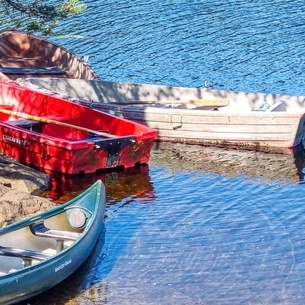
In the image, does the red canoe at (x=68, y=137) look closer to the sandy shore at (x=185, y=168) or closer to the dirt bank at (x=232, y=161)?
the sandy shore at (x=185, y=168)

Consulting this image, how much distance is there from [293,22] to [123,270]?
19.2 m

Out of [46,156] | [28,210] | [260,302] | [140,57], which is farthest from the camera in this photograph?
[140,57]

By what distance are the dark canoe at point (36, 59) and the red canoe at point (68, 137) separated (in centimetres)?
313

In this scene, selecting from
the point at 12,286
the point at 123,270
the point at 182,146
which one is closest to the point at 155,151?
the point at 182,146

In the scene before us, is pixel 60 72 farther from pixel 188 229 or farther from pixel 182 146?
pixel 188 229

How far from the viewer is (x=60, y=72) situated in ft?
82.3

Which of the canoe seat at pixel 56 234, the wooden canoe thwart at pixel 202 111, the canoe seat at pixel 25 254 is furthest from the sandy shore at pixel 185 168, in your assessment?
the canoe seat at pixel 25 254

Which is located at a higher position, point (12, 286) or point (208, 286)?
point (12, 286)

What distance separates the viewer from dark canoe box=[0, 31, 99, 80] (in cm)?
2478

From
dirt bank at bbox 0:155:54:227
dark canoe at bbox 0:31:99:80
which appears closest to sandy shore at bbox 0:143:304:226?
dirt bank at bbox 0:155:54:227

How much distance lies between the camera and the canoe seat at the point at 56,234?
14539mm

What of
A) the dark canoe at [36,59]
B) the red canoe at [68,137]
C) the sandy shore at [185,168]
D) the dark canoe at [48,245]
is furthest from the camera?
the dark canoe at [36,59]

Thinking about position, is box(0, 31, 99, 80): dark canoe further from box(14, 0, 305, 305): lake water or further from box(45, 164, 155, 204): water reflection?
box(45, 164, 155, 204): water reflection

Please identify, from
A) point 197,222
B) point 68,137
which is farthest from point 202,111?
point 197,222
